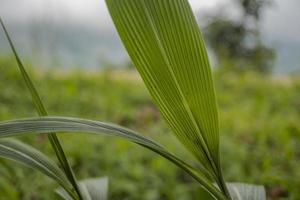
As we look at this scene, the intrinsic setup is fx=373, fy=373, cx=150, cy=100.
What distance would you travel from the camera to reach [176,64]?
1.32 ft

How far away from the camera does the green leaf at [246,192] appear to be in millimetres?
477

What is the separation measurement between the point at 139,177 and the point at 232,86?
2.07 meters

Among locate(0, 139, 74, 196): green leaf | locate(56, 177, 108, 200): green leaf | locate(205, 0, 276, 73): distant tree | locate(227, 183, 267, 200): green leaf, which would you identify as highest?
locate(205, 0, 276, 73): distant tree

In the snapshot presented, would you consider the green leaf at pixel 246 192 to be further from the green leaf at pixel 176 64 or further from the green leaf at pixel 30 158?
the green leaf at pixel 30 158

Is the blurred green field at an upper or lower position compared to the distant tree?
lower

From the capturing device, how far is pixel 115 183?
4.29 feet

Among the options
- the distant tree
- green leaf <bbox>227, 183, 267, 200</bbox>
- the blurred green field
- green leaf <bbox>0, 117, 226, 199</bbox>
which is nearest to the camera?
green leaf <bbox>0, 117, 226, 199</bbox>

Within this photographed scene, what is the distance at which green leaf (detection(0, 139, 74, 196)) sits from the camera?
1.27 feet

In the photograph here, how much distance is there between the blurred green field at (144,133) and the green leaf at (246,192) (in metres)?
0.10

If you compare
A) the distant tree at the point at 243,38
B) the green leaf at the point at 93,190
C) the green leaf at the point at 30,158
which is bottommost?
the green leaf at the point at 93,190

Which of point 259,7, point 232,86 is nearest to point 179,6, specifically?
point 232,86

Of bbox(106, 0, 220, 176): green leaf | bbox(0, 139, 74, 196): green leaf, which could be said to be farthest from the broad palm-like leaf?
bbox(0, 139, 74, 196): green leaf

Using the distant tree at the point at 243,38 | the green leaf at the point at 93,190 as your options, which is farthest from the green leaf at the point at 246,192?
the distant tree at the point at 243,38

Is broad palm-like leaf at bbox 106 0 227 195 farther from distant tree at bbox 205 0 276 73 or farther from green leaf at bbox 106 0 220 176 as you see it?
distant tree at bbox 205 0 276 73
